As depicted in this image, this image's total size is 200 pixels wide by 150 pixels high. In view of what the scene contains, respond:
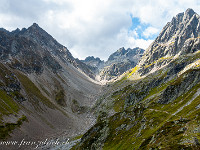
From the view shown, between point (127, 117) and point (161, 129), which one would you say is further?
point (127, 117)

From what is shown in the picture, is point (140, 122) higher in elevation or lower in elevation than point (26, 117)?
lower

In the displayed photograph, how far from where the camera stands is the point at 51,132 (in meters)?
140

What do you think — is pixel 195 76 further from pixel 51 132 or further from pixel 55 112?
pixel 55 112

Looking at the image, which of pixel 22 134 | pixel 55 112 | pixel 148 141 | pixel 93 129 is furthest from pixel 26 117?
pixel 148 141

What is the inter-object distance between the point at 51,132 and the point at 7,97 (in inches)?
2173

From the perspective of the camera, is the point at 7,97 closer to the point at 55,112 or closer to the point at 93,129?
the point at 55,112

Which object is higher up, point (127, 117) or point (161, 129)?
point (127, 117)

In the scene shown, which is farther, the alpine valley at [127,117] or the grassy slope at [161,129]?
the alpine valley at [127,117]

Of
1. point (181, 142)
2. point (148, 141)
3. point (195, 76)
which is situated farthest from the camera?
point (195, 76)

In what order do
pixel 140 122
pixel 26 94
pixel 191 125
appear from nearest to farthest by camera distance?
pixel 191 125 → pixel 140 122 → pixel 26 94

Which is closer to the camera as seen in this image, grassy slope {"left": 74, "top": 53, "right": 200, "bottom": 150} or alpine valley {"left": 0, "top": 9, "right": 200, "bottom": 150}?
grassy slope {"left": 74, "top": 53, "right": 200, "bottom": 150}

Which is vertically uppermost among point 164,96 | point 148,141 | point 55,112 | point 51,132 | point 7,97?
point 7,97

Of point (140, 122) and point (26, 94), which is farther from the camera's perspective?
point (26, 94)

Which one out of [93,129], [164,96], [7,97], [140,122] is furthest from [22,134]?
[164,96]
